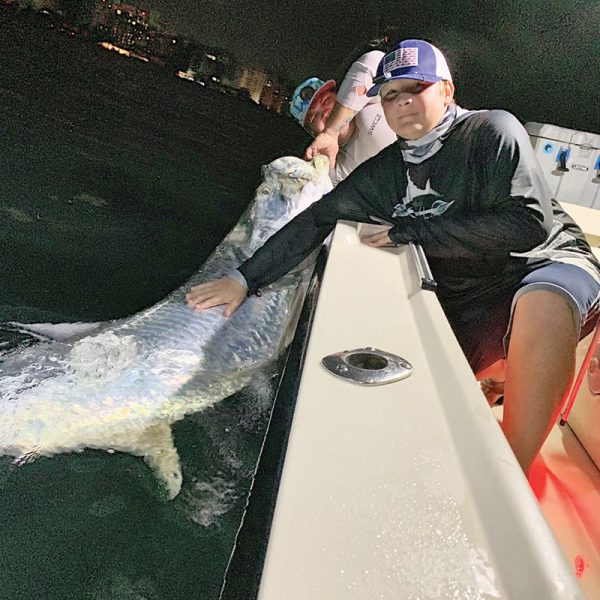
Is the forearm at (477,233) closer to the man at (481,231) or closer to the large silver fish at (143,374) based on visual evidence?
the man at (481,231)

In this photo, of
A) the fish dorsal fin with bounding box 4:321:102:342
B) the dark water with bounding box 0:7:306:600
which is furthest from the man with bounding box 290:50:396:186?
the dark water with bounding box 0:7:306:600

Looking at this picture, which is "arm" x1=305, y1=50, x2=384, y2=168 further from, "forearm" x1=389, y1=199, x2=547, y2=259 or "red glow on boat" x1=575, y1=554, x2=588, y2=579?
"red glow on boat" x1=575, y1=554, x2=588, y2=579

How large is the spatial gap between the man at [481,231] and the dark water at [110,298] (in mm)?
738

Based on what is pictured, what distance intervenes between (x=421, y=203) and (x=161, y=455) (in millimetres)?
1180

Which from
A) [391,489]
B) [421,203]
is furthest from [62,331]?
[391,489]

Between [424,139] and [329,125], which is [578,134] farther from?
[424,139]

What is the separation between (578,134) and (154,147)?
11277 millimetres

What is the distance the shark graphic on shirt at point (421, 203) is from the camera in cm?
199

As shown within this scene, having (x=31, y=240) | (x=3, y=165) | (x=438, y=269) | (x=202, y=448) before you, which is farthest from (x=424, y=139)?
(x=3, y=165)

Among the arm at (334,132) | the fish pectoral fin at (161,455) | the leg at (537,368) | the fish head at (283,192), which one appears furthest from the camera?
the arm at (334,132)

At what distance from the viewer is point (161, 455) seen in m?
1.94

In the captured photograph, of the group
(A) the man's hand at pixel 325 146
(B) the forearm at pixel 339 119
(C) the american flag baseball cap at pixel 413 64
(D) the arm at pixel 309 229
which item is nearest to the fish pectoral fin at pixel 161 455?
(D) the arm at pixel 309 229

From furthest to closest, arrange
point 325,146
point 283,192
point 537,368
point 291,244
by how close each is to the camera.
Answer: point 325,146
point 283,192
point 291,244
point 537,368

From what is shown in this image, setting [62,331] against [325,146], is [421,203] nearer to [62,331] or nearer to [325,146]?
[325,146]
